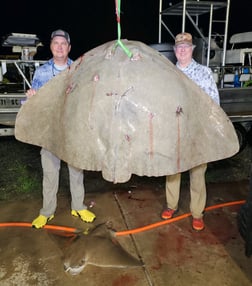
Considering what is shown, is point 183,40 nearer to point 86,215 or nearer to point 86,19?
point 86,215

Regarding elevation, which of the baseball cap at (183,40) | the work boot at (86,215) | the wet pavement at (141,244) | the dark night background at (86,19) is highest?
the dark night background at (86,19)

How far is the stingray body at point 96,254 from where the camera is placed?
2578 mm

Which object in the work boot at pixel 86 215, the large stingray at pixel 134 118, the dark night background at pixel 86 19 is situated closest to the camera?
the large stingray at pixel 134 118

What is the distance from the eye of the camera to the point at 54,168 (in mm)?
3064

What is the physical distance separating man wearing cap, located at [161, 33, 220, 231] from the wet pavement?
150mm

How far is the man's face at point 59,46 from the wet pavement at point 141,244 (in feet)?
5.86

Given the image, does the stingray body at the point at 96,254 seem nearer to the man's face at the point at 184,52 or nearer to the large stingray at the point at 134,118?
the large stingray at the point at 134,118

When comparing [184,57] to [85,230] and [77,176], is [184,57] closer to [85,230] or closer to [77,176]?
[77,176]

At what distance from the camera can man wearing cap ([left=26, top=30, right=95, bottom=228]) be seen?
9.09 ft

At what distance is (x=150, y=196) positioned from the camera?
3973mm

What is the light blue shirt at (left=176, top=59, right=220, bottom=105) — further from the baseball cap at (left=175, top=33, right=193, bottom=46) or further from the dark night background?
the dark night background

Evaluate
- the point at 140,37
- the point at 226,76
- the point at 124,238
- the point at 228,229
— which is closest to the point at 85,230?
the point at 124,238

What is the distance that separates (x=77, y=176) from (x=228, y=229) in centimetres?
171

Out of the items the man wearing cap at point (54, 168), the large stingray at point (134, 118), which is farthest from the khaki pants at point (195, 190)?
the large stingray at point (134, 118)
